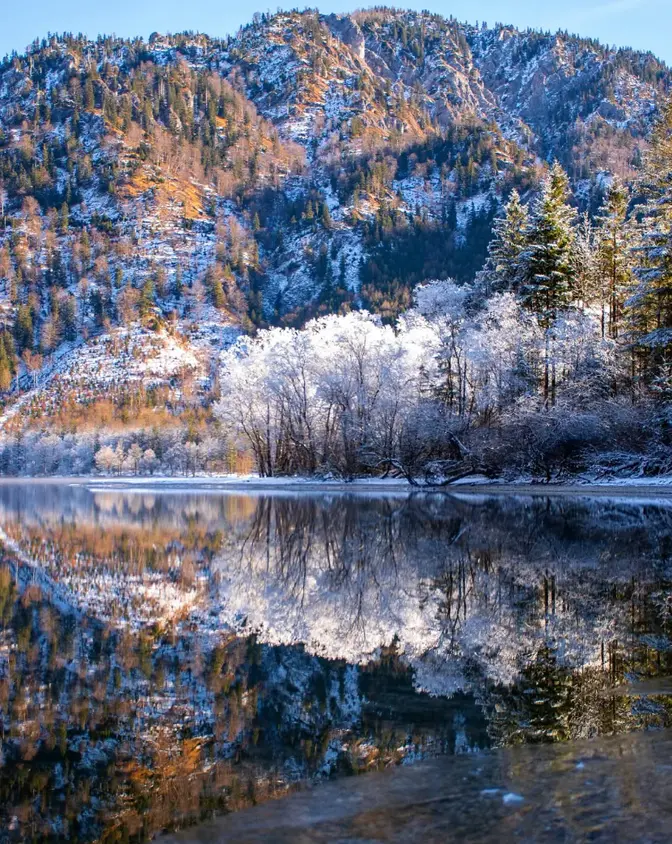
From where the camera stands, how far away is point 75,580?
13.8 metres

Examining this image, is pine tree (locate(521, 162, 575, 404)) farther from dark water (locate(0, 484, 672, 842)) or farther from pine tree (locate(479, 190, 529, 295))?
dark water (locate(0, 484, 672, 842))

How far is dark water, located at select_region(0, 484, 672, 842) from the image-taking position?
512cm

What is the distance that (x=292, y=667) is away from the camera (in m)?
7.71

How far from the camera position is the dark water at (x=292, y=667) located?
512 cm

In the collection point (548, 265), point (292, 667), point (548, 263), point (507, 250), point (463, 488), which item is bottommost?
point (463, 488)

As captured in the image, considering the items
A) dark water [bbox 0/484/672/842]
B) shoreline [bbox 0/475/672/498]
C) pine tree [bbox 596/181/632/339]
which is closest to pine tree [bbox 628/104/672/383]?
shoreline [bbox 0/475/672/498]

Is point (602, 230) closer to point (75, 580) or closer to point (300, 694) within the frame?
point (75, 580)

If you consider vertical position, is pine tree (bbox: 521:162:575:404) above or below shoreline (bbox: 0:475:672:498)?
above

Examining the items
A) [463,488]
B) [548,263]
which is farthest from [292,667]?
[548,263]

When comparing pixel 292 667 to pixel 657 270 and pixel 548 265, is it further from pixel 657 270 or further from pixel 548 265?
pixel 548 265

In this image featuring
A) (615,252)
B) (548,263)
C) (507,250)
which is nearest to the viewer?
(548,263)

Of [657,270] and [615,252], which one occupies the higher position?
[615,252]

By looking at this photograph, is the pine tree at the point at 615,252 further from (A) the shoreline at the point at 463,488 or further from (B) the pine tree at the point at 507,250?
(A) the shoreline at the point at 463,488

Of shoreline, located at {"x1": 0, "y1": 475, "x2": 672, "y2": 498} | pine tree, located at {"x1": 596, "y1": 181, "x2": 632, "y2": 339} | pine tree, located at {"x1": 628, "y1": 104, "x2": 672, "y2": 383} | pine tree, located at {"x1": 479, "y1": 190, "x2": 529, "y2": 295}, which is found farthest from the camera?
pine tree, located at {"x1": 479, "y1": 190, "x2": 529, "y2": 295}
